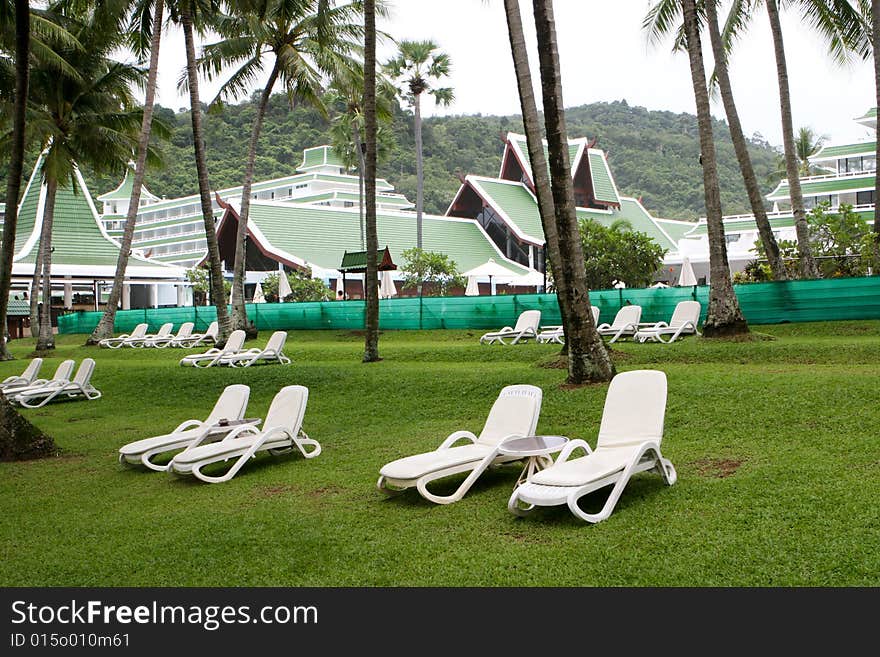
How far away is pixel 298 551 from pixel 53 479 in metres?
4.44

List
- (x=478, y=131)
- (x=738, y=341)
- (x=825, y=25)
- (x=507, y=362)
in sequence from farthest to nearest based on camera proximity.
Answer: (x=478, y=131) → (x=825, y=25) → (x=507, y=362) → (x=738, y=341)

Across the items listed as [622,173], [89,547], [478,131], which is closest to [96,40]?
[89,547]

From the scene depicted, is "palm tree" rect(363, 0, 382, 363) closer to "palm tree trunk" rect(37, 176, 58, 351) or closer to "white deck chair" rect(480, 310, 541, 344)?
"white deck chair" rect(480, 310, 541, 344)

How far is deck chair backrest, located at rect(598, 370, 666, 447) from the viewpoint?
701 cm

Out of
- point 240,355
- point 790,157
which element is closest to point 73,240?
point 240,355

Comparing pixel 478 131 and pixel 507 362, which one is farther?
pixel 478 131

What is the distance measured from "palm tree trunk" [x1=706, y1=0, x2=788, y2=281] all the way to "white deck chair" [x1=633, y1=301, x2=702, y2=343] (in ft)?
7.72

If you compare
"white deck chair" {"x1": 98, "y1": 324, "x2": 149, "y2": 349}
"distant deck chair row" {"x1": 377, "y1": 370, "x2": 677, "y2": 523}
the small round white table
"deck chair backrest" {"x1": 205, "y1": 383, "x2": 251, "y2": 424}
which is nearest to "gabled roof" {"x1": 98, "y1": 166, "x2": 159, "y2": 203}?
"white deck chair" {"x1": 98, "y1": 324, "x2": 149, "y2": 349}

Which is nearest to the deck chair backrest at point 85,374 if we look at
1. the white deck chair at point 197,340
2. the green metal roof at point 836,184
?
the white deck chair at point 197,340

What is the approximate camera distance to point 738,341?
1457 centimetres

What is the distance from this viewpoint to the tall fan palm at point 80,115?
2380 cm

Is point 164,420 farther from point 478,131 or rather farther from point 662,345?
point 478,131

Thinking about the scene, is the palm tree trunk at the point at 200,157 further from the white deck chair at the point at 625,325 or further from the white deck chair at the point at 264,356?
the white deck chair at the point at 625,325
